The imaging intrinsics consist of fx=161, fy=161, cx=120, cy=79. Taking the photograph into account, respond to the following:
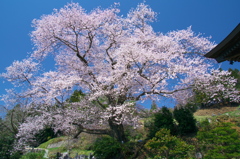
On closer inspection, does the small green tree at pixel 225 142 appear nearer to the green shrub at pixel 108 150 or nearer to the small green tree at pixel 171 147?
the small green tree at pixel 171 147

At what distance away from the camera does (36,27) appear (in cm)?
1092

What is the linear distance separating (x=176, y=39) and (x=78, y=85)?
285 inches

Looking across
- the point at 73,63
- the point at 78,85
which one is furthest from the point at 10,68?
the point at 78,85

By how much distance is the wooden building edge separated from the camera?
4.74 m

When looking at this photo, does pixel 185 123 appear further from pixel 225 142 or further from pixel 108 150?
pixel 108 150

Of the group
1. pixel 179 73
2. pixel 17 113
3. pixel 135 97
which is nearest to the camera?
pixel 179 73

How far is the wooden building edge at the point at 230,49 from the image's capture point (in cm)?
474

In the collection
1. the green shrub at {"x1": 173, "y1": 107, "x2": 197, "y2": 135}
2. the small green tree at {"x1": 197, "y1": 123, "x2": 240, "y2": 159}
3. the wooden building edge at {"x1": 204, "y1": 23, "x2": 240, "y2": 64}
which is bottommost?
the small green tree at {"x1": 197, "y1": 123, "x2": 240, "y2": 159}

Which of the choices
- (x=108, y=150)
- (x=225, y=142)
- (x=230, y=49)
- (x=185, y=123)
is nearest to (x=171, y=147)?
(x=225, y=142)

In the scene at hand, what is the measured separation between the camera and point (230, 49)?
5152mm

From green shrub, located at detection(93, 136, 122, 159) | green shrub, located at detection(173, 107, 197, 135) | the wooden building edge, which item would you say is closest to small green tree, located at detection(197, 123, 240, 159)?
the wooden building edge

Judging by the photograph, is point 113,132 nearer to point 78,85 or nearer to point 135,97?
point 135,97

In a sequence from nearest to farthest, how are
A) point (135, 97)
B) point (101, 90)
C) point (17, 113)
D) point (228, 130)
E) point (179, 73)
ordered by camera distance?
point (228, 130), point (179, 73), point (101, 90), point (135, 97), point (17, 113)

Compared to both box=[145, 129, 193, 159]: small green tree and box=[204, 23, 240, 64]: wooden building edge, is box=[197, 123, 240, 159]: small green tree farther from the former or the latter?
box=[204, 23, 240, 64]: wooden building edge
